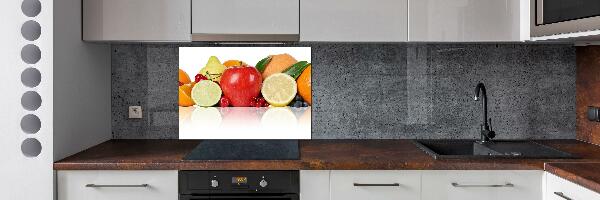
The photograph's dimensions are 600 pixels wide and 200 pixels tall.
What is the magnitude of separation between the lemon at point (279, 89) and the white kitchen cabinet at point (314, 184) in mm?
797

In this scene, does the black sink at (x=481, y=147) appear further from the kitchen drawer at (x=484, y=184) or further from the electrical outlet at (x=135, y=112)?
the electrical outlet at (x=135, y=112)

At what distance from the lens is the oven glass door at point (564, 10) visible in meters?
2.15

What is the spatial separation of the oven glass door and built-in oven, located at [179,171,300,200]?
3.89 ft

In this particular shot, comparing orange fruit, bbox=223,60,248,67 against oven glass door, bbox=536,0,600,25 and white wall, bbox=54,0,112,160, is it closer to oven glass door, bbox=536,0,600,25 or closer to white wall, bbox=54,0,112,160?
white wall, bbox=54,0,112,160

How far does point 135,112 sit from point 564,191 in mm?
1995

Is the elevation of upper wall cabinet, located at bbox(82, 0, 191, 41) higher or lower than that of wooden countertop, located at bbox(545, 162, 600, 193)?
higher

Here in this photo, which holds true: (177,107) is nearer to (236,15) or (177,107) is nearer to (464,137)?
(236,15)

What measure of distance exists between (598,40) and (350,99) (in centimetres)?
115

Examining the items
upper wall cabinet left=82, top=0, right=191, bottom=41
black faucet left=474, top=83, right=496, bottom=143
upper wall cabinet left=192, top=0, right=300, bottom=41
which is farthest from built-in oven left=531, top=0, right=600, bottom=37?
upper wall cabinet left=82, top=0, right=191, bottom=41

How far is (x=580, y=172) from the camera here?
2102 mm

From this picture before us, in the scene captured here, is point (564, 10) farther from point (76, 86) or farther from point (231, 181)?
point (76, 86)

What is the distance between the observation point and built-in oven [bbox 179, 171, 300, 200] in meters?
2.34
